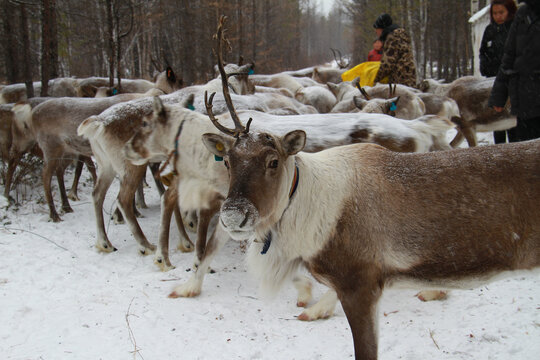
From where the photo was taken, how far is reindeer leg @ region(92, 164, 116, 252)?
4.64 metres

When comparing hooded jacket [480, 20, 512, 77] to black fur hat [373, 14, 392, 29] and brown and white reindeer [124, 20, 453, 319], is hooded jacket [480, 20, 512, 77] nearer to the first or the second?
black fur hat [373, 14, 392, 29]

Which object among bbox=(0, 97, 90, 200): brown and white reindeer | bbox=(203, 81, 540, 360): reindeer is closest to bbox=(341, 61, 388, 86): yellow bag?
bbox=(0, 97, 90, 200): brown and white reindeer

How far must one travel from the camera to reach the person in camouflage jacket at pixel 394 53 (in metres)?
8.30

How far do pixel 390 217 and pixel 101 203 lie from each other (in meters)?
3.57

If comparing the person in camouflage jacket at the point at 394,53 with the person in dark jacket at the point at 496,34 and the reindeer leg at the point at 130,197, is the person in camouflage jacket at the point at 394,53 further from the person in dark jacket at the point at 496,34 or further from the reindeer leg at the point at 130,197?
the reindeer leg at the point at 130,197

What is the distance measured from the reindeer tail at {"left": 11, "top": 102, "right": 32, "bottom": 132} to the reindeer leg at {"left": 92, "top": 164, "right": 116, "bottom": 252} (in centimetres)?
190

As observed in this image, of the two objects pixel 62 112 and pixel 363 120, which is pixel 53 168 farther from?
pixel 363 120

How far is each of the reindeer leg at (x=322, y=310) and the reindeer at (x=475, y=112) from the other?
4.47 meters

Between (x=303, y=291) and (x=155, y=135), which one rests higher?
(x=155, y=135)

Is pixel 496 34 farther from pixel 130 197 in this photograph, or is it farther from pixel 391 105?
pixel 130 197

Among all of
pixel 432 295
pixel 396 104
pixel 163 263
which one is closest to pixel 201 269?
pixel 163 263

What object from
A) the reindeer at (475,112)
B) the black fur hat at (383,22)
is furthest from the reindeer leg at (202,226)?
the black fur hat at (383,22)

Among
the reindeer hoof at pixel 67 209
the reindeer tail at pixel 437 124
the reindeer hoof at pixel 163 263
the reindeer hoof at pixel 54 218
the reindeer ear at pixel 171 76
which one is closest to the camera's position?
the reindeer tail at pixel 437 124

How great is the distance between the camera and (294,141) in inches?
93.7
